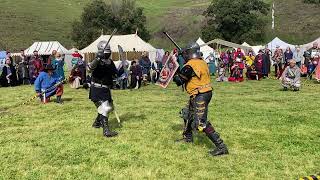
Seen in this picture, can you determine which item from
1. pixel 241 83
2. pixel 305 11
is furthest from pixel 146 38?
pixel 241 83

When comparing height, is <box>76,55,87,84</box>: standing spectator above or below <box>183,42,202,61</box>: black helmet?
below

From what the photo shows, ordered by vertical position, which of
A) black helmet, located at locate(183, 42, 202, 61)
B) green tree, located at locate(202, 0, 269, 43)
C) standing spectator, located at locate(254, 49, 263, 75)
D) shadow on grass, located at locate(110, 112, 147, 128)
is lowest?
shadow on grass, located at locate(110, 112, 147, 128)

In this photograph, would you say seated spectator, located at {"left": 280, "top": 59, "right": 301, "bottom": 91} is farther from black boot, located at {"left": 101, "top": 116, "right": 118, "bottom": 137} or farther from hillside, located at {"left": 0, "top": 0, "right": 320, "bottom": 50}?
hillside, located at {"left": 0, "top": 0, "right": 320, "bottom": 50}

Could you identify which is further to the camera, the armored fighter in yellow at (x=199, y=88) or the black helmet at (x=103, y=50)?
the black helmet at (x=103, y=50)

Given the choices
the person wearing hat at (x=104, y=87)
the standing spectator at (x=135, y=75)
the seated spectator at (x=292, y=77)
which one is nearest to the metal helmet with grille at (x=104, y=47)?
the person wearing hat at (x=104, y=87)

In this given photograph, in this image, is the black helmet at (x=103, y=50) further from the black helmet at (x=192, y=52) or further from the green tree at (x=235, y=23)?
the green tree at (x=235, y=23)

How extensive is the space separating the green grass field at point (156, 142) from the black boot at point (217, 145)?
0.14 m

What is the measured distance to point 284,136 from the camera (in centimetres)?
1041

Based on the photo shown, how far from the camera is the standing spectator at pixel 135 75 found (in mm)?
21688

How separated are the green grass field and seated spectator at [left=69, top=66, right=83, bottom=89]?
5.18 m

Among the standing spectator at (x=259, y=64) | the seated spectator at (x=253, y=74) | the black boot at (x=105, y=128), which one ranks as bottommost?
the black boot at (x=105, y=128)

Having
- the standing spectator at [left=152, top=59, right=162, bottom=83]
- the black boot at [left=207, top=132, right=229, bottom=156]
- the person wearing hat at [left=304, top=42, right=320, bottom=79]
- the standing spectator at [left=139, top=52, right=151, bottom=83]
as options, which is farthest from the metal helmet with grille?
the person wearing hat at [left=304, top=42, right=320, bottom=79]

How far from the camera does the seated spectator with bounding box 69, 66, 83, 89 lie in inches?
854

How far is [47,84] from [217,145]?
8.80m
